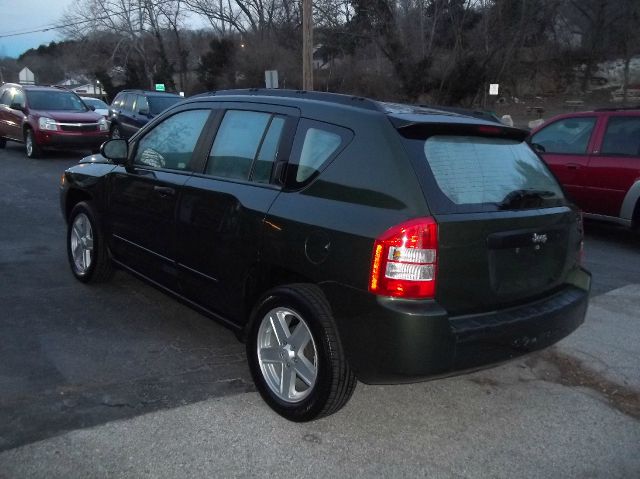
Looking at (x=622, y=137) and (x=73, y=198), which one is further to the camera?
(x=622, y=137)

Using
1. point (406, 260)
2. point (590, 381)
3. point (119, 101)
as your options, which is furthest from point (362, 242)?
point (119, 101)

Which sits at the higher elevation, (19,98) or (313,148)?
(19,98)

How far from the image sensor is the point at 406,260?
3061 millimetres

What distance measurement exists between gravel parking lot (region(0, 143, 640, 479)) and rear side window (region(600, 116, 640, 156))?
3.25 m

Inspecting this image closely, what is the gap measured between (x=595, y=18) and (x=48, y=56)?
7489cm

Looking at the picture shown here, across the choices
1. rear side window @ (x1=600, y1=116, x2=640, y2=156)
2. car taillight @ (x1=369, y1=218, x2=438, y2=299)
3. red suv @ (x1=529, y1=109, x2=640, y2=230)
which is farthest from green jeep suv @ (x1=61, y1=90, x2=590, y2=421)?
rear side window @ (x1=600, y1=116, x2=640, y2=156)

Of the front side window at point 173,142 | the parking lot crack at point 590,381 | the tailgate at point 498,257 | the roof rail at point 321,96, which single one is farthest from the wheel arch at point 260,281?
the parking lot crack at point 590,381

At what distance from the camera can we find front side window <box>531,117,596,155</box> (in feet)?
27.8

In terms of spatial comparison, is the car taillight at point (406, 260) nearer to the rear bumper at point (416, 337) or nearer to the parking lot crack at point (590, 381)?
the rear bumper at point (416, 337)

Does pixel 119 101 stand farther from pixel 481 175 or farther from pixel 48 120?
pixel 481 175

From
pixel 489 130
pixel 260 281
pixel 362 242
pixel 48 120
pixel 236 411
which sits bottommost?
pixel 236 411

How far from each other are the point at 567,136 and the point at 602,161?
80cm

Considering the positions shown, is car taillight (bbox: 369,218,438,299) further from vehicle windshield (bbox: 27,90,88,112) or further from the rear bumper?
vehicle windshield (bbox: 27,90,88,112)

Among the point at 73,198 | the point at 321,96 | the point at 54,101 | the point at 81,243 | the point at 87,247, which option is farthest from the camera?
the point at 54,101
